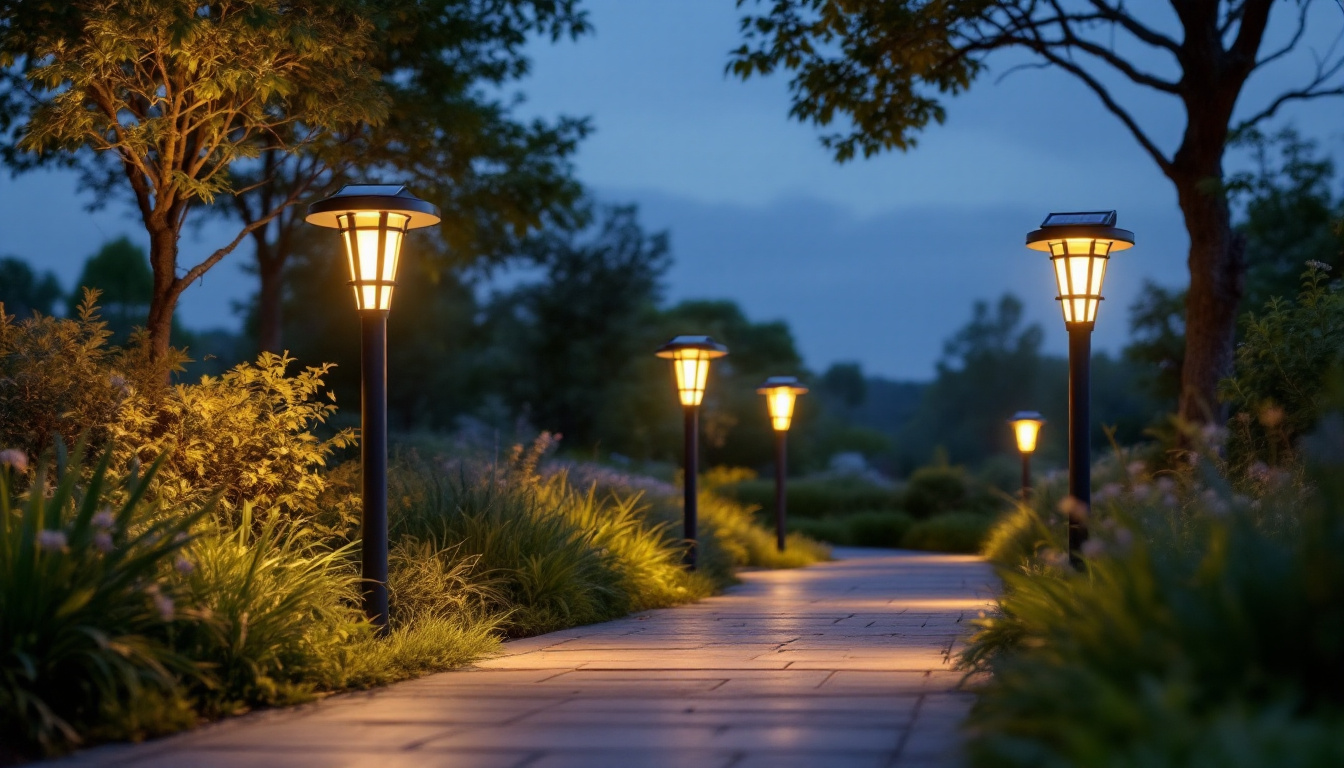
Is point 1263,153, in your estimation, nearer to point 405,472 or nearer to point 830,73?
point 830,73

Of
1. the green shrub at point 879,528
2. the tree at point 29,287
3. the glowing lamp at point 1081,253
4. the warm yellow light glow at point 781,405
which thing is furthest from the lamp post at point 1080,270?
the tree at point 29,287

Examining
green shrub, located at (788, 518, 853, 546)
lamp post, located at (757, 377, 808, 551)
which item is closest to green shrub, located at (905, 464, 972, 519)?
green shrub, located at (788, 518, 853, 546)

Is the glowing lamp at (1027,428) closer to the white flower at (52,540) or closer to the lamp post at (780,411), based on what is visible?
the lamp post at (780,411)

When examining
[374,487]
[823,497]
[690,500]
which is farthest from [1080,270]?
[823,497]

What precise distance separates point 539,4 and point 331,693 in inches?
401

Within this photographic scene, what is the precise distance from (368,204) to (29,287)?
6271cm

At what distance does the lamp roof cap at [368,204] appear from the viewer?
21.3 feet

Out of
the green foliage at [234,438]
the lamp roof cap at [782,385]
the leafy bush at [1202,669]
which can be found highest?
the lamp roof cap at [782,385]

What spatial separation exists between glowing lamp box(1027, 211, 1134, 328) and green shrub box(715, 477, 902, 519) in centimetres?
2183

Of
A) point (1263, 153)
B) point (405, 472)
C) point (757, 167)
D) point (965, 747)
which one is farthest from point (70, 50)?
point (757, 167)

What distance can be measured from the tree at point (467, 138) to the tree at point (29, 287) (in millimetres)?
44649

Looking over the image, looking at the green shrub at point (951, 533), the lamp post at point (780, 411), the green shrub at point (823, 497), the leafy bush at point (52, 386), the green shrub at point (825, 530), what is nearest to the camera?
the leafy bush at point (52, 386)

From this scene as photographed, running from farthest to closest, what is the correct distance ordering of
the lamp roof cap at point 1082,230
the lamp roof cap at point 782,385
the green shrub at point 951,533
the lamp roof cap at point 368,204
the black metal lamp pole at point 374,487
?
the green shrub at point 951,533 < the lamp roof cap at point 782,385 < the lamp roof cap at point 1082,230 < the lamp roof cap at point 368,204 < the black metal lamp pole at point 374,487

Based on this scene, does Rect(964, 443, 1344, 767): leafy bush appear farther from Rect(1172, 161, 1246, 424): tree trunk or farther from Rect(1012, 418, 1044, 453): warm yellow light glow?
Rect(1012, 418, 1044, 453): warm yellow light glow
